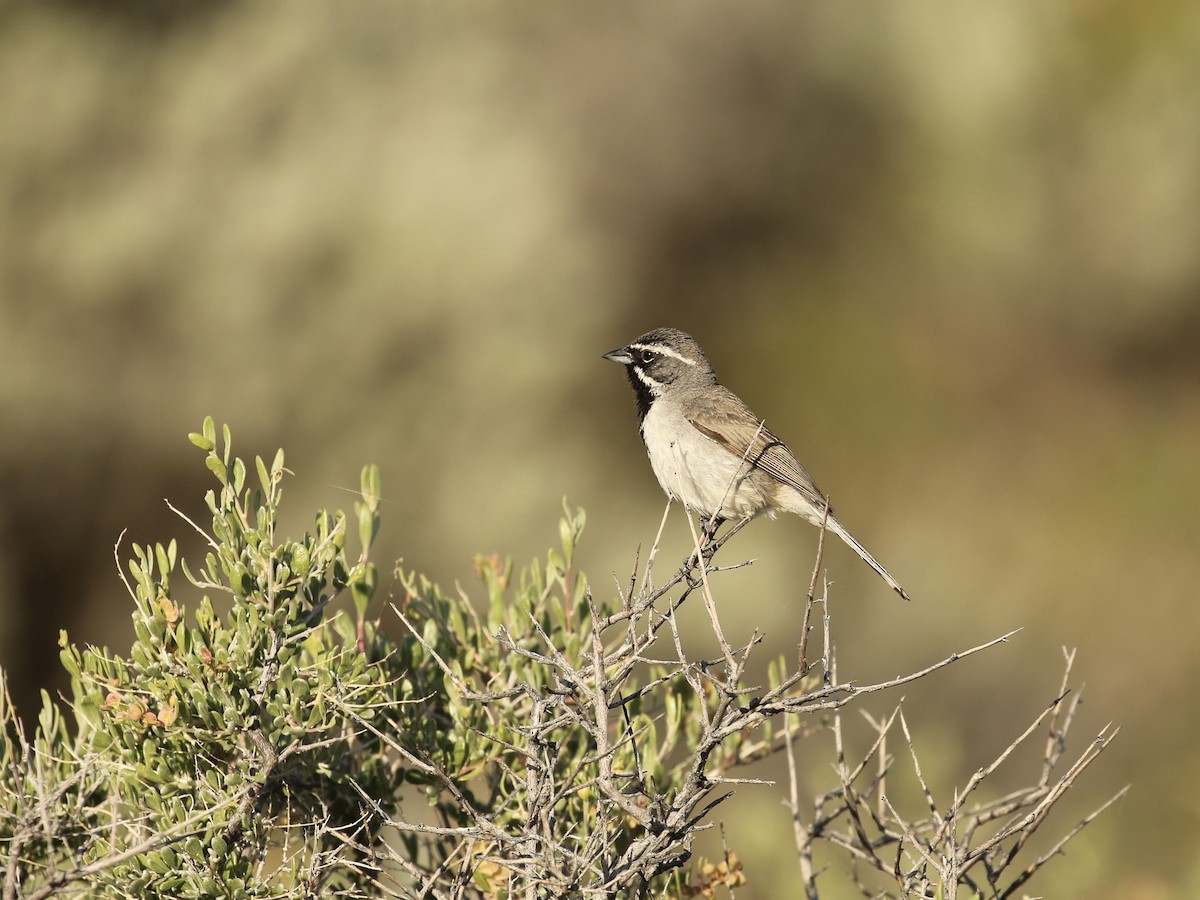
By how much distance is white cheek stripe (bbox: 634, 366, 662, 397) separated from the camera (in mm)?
5652

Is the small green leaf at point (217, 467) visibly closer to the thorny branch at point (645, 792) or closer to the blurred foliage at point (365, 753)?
the blurred foliage at point (365, 753)

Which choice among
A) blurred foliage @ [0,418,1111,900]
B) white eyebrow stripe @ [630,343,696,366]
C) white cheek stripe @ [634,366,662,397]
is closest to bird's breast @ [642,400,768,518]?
white cheek stripe @ [634,366,662,397]

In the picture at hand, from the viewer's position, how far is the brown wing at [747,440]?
5.38m

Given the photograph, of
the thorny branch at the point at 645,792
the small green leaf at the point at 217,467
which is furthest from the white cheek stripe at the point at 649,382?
the small green leaf at the point at 217,467

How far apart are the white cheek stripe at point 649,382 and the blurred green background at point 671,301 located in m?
2.03

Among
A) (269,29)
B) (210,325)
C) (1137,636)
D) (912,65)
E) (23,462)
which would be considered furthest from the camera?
(912,65)

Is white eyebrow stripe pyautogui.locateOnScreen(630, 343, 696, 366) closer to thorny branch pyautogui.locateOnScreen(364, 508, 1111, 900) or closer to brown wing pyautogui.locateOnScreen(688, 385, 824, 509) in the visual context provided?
brown wing pyautogui.locateOnScreen(688, 385, 824, 509)

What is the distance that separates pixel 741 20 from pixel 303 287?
7724mm

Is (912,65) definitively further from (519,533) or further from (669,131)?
(519,533)

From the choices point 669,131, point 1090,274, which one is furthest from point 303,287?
point 1090,274

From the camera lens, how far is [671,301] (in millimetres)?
12820

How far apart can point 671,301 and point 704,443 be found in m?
7.65

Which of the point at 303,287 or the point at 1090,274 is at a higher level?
the point at 303,287

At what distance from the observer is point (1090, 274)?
43.6 feet
